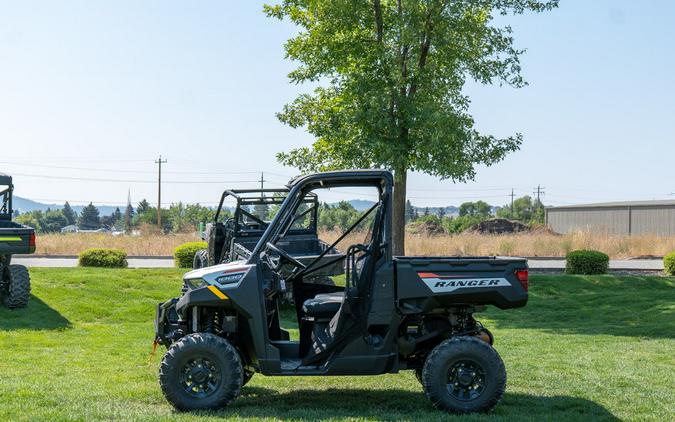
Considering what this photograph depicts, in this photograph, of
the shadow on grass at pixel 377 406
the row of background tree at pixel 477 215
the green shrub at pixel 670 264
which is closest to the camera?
the shadow on grass at pixel 377 406

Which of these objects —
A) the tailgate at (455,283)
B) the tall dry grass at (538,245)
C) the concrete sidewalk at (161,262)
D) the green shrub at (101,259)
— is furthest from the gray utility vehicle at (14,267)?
the tall dry grass at (538,245)

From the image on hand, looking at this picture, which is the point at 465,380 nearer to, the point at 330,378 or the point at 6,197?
the point at 330,378

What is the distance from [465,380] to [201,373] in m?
2.36

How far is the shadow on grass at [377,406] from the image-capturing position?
756 centimetres

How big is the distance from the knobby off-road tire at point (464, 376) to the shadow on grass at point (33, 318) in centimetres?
904

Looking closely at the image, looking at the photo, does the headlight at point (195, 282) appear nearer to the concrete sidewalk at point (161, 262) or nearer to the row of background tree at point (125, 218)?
the row of background tree at point (125, 218)

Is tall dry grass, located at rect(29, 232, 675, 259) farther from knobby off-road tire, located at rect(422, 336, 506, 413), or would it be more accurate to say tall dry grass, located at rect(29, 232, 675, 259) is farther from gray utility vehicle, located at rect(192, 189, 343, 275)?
knobby off-road tire, located at rect(422, 336, 506, 413)

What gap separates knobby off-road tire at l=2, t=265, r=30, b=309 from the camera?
1592 cm

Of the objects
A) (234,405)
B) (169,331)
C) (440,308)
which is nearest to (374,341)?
(440,308)

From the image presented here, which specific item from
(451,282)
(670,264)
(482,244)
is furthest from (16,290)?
(482,244)

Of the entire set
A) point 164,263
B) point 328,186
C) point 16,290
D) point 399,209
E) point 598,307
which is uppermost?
point 399,209

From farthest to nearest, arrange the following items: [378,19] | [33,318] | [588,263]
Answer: [588,263]
[378,19]
[33,318]

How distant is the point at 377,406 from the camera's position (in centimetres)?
803

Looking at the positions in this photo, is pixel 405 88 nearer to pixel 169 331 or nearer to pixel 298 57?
pixel 298 57
